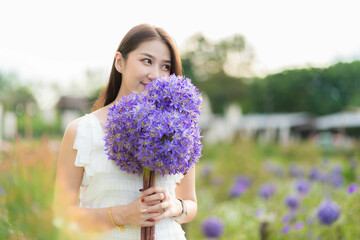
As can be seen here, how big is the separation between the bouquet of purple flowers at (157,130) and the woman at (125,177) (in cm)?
12

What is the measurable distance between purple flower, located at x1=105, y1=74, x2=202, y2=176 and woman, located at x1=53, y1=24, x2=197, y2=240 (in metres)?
0.14

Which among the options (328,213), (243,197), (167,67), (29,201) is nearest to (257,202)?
(243,197)

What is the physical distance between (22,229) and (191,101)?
853mm

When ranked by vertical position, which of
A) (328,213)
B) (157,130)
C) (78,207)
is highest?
(157,130)

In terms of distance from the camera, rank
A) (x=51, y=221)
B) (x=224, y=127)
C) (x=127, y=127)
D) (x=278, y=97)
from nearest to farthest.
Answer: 1. (x=51, y=221)
2. (x=127, y=127)
3. (x=224, y=127)
4. (x=278, y=97)

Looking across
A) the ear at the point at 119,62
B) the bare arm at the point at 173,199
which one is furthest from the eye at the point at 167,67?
the bare arm at the point at 173,199

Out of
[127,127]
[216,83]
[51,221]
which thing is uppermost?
[216,83]

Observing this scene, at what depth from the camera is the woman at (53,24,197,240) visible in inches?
66.7

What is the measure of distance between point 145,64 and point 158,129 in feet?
1.63

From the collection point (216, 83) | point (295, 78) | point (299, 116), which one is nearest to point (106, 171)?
point (216, 83)

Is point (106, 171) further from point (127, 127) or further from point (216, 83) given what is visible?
point (216, 83)

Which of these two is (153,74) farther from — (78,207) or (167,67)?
(78,207)

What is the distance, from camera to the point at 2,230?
1.14m

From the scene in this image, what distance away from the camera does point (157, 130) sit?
152cm
